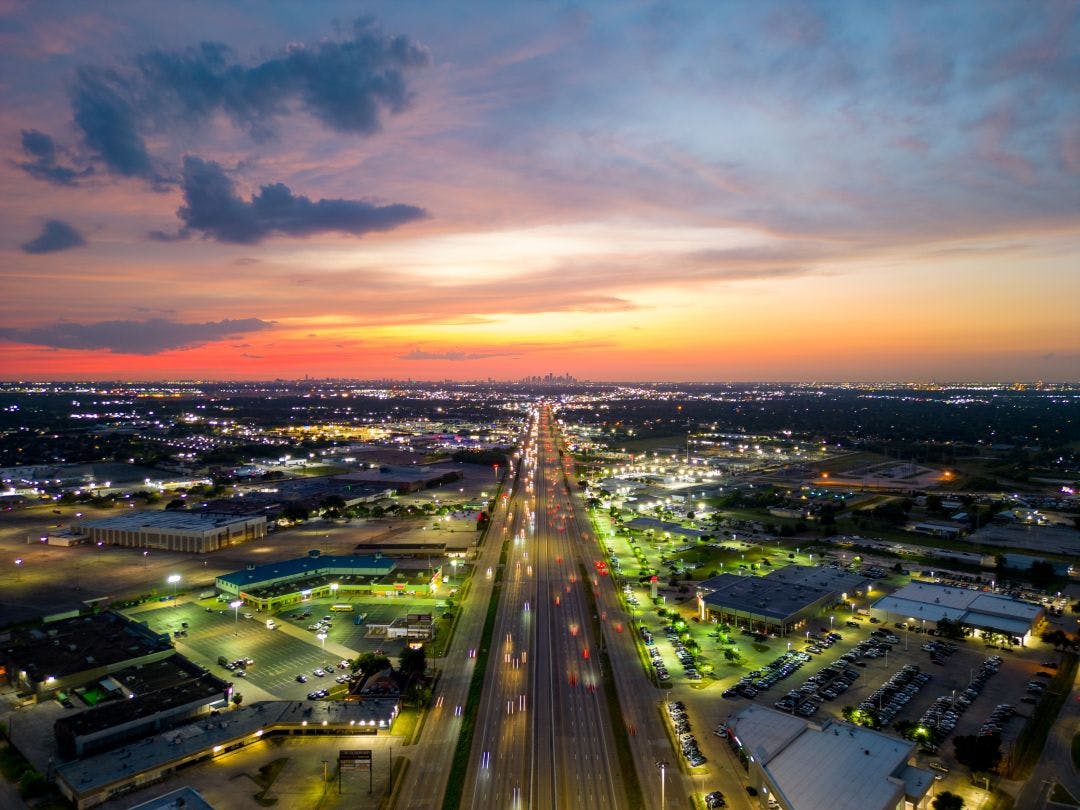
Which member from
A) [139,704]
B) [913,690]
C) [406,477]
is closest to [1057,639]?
[913,690]

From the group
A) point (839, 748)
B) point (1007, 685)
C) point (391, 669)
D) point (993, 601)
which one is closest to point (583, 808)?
point (839, 748)

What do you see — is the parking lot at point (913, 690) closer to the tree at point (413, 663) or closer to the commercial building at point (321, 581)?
the tree at point (413, 663)

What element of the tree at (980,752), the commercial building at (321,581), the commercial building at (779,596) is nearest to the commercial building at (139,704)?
the commercial building at (321,581)

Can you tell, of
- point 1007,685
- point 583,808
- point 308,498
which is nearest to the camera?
point 583,808

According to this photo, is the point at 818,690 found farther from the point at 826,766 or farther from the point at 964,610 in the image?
the point at 964,610

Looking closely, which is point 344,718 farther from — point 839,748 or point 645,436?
point 645,436
